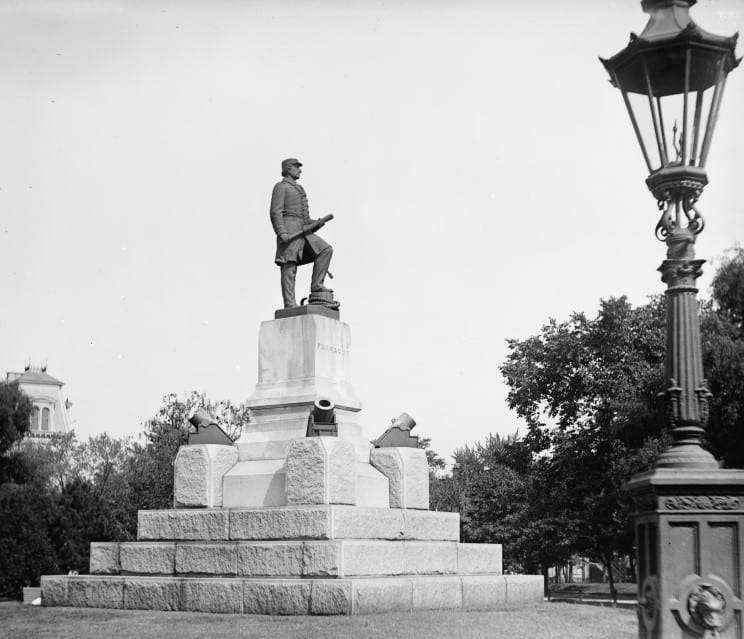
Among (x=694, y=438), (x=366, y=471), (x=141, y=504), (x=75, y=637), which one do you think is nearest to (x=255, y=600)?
(x=75, y=637)

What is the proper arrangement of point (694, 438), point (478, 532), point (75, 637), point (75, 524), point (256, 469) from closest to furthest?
point (694, 438), point (75, 637), point (256, 469), point (75, 524), point (478, 532)

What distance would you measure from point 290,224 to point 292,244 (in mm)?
339

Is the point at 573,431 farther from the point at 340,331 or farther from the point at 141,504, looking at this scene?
the point at 340,331

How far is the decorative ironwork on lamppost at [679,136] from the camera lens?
21.7 feet

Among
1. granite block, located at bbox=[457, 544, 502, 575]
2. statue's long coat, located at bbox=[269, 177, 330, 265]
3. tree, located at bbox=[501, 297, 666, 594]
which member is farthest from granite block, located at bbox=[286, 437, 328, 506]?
tree, located at bbox=[501, 297, 666, 594]

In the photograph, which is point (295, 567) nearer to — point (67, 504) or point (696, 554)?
point (696, 554)

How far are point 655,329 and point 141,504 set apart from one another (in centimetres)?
2054

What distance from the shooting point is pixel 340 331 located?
17094mm

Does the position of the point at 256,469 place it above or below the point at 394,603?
above

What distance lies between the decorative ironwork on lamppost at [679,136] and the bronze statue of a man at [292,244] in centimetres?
1048

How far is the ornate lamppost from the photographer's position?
634cm

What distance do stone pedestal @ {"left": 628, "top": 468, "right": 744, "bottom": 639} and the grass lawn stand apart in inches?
187

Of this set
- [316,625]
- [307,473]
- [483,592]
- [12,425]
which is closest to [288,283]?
[307,473]

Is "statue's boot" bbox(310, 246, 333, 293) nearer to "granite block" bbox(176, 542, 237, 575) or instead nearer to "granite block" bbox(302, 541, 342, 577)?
"granite block" bbox(176, 542, 237, 575)
